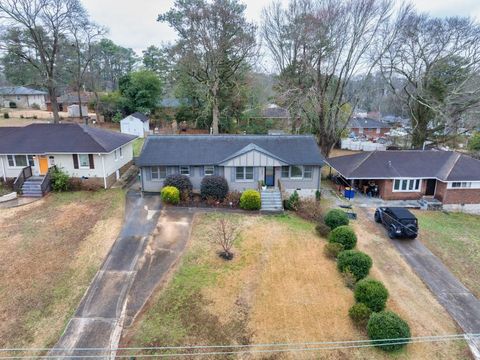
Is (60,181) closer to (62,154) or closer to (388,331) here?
(62,154)

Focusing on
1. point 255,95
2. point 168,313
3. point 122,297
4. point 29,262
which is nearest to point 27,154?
point 29,262

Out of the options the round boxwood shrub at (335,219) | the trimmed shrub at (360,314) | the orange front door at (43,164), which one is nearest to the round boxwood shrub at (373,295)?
the trimmed shrub at (360,314)

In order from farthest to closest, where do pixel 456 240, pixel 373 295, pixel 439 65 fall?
1. pixel 439 65
2. pixel 456 240
3. pixel 373 295

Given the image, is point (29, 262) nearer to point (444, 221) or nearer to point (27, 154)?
point (27, 154)

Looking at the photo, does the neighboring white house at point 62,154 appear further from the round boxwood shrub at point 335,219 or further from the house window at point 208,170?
the round boxwood shrub at point 335,219

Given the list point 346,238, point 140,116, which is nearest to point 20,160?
point 140,116

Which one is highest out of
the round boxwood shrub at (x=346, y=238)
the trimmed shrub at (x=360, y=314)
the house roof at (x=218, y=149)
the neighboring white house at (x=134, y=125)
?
the neighboring white house at (x=134, y=125)

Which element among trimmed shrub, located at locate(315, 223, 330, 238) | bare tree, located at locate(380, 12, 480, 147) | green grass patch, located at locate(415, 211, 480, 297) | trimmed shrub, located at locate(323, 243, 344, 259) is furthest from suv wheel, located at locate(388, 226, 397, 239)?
bare tree, located at locate(380, 12, 480, 147)
